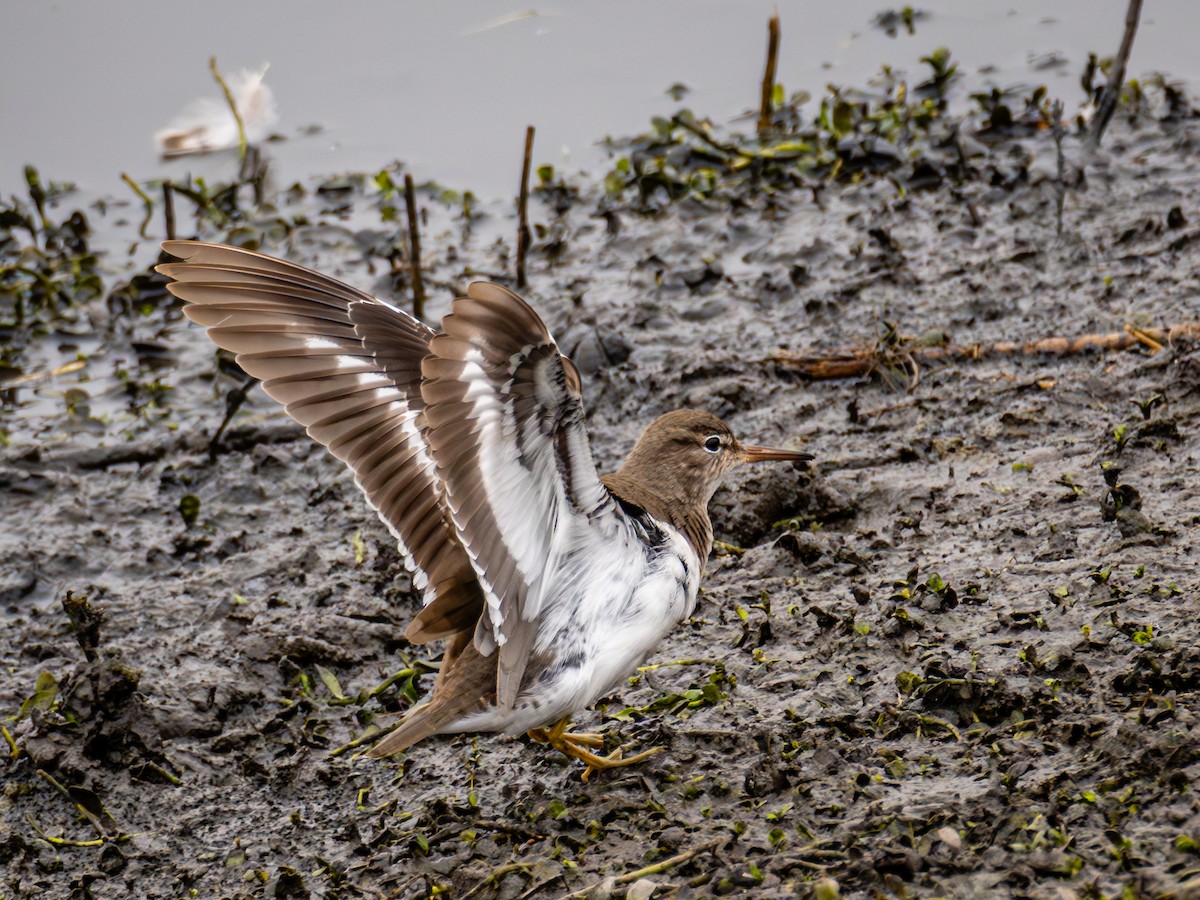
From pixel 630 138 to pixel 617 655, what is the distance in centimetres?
648

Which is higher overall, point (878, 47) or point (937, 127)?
point (878, 47)

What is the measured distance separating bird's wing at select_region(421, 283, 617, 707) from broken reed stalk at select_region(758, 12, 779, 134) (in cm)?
602

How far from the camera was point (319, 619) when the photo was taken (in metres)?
5.71

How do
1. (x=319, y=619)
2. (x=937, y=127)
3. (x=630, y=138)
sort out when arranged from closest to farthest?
(x=319, y=619)
(x=937, y=127)
(x=630, y=138)

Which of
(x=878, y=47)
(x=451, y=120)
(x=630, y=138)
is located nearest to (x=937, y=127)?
(x=878, y=47)

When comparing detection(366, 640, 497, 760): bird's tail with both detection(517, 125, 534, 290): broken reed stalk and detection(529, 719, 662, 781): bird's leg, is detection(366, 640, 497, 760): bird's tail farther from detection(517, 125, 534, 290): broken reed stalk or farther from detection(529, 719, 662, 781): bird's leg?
detection(517, 125, 534, 290): broken reed stalk

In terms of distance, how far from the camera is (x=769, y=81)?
9578 mm

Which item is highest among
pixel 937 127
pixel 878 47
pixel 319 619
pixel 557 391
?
pixel 878 47

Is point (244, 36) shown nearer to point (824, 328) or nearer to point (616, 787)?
point (824, 328)

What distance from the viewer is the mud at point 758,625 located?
3.89m

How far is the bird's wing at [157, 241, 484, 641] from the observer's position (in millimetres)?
4566

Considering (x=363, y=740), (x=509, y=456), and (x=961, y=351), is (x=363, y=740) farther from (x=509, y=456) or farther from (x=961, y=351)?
(x=961, y=351)

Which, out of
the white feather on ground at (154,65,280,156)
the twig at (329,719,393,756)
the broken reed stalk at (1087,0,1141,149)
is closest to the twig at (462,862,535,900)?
the twig at (329,719,393,756)

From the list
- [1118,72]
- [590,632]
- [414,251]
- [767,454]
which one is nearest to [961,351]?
[767,454]
